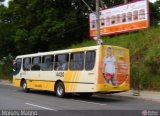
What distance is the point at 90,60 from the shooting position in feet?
69.3

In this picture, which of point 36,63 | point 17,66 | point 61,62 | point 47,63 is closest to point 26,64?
point 17,66

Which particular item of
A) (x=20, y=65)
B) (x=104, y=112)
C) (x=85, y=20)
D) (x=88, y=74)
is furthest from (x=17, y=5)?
(x=104, y=112)

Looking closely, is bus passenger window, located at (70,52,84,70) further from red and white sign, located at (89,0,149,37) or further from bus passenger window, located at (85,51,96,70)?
red and white sign, located at (89,0,149,37)

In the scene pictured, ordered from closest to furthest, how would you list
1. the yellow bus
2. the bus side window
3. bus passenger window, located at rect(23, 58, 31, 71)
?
the yellow bus, bus passenger window, located at rect(23, 58, 31, 71), the bus side window

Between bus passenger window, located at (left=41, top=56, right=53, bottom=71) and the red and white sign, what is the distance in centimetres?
962

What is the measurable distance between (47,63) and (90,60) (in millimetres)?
5014

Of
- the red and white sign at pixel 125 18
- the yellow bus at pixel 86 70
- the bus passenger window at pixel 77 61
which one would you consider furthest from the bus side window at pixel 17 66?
the red and white sign at pixel 125 18

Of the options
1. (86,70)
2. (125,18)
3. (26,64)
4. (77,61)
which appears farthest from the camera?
(125,18)

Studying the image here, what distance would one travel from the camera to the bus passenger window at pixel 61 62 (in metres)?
23.2

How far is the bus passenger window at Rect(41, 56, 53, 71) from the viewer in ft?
81.7

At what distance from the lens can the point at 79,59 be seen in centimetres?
2203

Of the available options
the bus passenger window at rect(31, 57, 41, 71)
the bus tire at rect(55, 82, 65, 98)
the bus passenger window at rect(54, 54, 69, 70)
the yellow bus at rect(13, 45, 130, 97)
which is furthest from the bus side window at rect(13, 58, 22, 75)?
the bus tire at rect(55, 82, 65, 98)

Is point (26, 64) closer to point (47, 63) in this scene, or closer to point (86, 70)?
point (47, 63)

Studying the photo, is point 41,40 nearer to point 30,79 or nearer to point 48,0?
point 48,0
